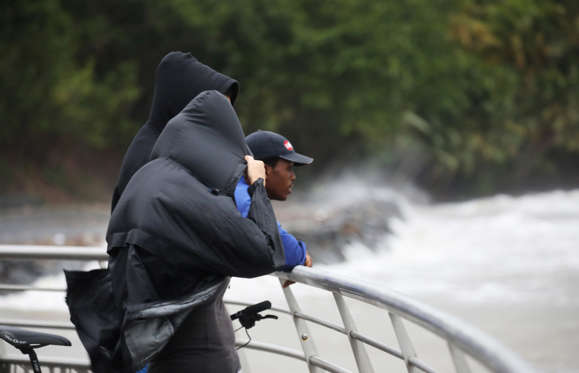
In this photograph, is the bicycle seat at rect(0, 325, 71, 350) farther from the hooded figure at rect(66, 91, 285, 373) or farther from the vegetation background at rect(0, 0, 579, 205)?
the vegetation background at rect(0, 0, 579, 205)

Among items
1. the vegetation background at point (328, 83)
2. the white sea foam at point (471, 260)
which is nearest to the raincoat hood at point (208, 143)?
the white sea foam at point (471, 260)

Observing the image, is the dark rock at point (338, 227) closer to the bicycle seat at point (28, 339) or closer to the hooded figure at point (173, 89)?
the bicycle seat at point (28, 339)

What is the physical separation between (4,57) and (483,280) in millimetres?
16596

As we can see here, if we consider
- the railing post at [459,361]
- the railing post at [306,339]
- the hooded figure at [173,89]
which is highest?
the hooded figure at [173,89]

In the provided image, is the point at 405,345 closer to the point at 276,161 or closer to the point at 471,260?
the point at 276,161

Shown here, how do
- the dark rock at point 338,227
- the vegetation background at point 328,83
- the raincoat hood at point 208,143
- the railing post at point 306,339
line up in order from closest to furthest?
the raincoat hood at point 208,143 → the railing post at point 306,339 → the dark rock at point 338,227 → the vegetation background at point 328,83

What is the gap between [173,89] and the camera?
278 cm

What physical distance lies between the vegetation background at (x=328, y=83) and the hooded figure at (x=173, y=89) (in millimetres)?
25749

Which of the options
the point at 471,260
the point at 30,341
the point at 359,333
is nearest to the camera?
the point at 359,333

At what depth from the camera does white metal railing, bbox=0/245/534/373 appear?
1.78 metres

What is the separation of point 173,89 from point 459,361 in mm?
1324

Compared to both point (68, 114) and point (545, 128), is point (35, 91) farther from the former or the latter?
point (545, 128)

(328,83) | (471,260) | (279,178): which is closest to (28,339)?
(279,178)

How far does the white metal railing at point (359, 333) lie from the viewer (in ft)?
5.83
